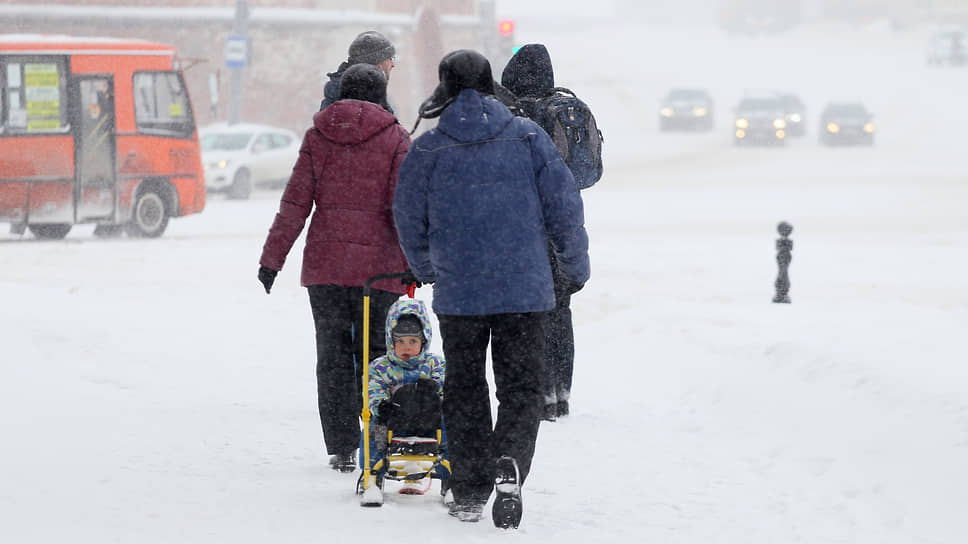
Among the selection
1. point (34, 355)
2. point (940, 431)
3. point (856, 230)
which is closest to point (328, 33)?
point (856, 230)

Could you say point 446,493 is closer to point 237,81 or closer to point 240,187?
point 240,187

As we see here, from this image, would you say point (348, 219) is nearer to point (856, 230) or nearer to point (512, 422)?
point (512, 422)

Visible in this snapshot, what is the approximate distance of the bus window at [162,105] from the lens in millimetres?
20750

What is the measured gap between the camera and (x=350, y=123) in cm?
649

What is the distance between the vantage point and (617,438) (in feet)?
26.9

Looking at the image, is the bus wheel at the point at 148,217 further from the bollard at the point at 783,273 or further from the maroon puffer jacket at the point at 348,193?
the maroon puffer jacket at the point at 348,193

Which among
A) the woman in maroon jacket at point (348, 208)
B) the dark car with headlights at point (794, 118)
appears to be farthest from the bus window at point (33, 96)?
the dark car with headlights at point (794, 118)

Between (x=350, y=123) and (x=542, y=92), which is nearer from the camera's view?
(x=350, y=123)

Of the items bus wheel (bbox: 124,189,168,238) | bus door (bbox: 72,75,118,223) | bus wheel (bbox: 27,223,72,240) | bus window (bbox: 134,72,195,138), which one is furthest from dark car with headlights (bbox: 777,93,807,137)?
bus wheel (bbox: 27,223,72,240)

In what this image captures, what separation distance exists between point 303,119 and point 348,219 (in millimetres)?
38309

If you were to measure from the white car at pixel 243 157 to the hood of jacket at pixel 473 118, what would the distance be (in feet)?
78.8

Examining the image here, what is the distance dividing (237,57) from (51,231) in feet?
43.7

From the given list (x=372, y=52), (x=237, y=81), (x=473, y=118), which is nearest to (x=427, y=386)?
(x=473, y=118)

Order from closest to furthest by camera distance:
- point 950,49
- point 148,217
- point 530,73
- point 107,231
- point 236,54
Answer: point 530,73 < point 148,217 < point 107,231 < point 236,54 < point 950,49
